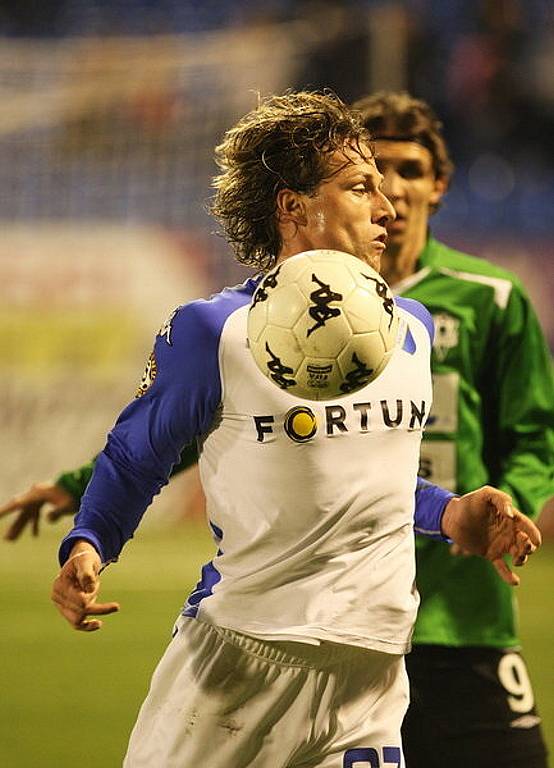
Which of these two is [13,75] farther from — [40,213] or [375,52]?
[375,52]

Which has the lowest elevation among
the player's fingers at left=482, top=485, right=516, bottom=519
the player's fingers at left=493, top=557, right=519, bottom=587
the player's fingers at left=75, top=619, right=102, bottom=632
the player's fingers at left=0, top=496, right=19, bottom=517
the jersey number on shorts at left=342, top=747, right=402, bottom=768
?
the jersey number on shorts at left=342, top=747, right=402, bottom=768

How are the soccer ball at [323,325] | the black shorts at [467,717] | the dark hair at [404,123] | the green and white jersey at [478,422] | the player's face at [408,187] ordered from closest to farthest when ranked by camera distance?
the soccer ball at [323,325]
the black shorts at [467,717]
the green and white jersey at [478,422]
the player's face at [408,187]
the dark hair at [404,123]

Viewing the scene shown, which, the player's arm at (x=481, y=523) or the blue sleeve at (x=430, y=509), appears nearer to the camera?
the player's arm at (x=481, y=523)

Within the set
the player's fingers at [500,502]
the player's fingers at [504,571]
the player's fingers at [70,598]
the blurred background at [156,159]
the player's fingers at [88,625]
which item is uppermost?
the player's fingers at [500,502]

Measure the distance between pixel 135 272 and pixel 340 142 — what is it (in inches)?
380

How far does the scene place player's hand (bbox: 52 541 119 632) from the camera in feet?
8.11

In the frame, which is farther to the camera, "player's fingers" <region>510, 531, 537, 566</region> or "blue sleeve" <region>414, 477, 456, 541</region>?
"blue sleeve" <region>414, 477, 456, 541</region>

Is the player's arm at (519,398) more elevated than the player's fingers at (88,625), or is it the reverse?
the player's fingers at (88,625)

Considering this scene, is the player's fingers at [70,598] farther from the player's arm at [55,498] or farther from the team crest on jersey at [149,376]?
the player's arm at [55,498]

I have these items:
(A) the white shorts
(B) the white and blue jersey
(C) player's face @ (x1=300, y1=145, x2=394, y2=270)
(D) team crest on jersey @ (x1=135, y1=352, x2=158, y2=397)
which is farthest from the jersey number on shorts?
(C) player's face @ (x1=300, y1=145, x2=394, y2=270)

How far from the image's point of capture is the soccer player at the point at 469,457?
363cm

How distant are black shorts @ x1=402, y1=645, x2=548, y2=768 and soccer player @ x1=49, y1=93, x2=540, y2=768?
3.46 feet

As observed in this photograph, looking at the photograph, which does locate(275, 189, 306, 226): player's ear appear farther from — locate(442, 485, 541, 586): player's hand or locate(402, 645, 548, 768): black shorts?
locate(402, 645, 548, 768): black shorts

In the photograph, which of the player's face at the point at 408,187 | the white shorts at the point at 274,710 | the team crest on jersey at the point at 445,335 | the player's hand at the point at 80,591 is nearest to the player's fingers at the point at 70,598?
the player's hand at the point at 80,591
